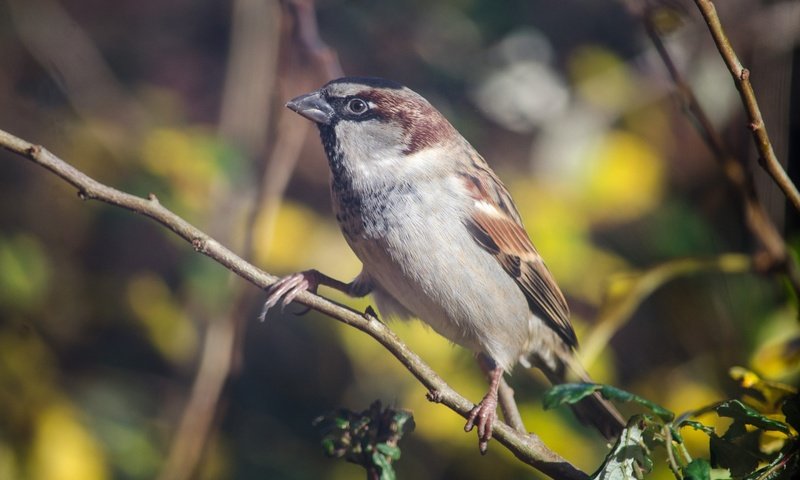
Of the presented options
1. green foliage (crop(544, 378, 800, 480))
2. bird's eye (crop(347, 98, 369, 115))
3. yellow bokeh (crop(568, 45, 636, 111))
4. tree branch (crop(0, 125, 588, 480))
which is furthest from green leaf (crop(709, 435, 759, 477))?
yellow bokeh (crop(568, 45, 636, 111))

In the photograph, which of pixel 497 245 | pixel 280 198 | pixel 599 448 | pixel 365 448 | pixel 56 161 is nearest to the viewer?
pixel 56 161

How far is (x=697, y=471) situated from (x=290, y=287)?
18.2 inches

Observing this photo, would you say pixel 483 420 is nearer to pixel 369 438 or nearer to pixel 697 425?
pixel 369 438

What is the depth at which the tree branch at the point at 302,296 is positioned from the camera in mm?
751

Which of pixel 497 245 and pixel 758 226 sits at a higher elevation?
pixel 758 226

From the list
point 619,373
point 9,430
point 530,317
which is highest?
point 619,373

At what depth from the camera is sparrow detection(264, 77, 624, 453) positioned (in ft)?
3.14

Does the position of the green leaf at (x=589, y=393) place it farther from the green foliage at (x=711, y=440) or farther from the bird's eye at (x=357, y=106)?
the bird's eye at (x=357, y=106)

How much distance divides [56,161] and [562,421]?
2.55ft

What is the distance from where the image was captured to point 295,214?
49.3 inches

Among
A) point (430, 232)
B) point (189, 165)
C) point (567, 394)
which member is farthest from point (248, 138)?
point (567, 394)

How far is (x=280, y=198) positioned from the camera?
126 cm

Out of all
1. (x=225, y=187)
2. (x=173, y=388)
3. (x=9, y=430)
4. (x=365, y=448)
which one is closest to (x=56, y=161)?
(x=365, y=448)

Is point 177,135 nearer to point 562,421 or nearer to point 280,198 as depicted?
point 280,198
